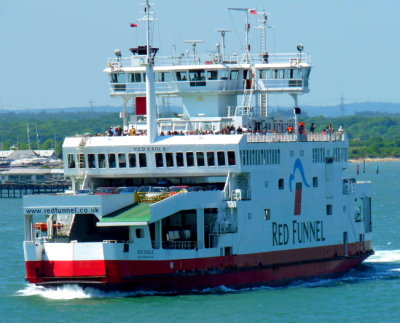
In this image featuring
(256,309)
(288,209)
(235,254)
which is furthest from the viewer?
(288,209)

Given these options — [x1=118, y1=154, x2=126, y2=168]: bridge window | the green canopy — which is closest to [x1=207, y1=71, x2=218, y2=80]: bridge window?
[x1=118, y1=154, x2=126, y2=168]: bridge window

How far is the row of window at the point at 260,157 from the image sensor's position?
4947cm

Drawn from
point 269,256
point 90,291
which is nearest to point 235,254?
point 269,256

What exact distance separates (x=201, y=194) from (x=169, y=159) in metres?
2.35

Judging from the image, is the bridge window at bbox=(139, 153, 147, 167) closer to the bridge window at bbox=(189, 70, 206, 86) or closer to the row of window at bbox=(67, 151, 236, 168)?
the row of window at bbox=(67, 151, 236, 168)

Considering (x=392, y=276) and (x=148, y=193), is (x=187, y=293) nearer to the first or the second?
(x=148, y=193)

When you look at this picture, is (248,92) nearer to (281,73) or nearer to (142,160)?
(281,73)

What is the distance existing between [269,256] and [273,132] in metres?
5.16

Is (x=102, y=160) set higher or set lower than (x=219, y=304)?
higher

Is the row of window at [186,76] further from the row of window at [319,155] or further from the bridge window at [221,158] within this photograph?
the bridge window at [221,158]

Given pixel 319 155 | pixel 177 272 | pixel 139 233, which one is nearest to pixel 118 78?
pixel 319 155

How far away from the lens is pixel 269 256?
50.7 metres

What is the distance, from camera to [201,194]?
47.8 meters

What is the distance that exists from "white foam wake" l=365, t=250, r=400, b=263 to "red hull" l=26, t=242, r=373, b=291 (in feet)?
31.4
